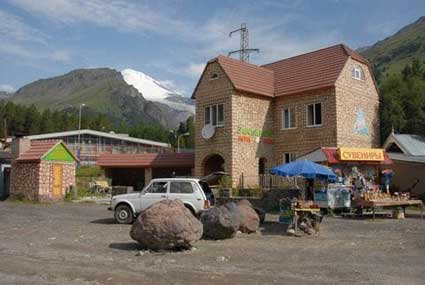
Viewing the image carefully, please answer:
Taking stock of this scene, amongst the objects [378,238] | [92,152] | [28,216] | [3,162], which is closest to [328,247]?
[378,238]

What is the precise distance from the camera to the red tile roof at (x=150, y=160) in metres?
37.8

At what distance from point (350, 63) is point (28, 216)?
2024 centimetres

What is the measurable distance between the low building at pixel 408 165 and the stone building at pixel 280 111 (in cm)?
207

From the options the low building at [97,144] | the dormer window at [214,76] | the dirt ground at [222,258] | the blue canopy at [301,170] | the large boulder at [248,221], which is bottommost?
the dirt ground at [222,258]

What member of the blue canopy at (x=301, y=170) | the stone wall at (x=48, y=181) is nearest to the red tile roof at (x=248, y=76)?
the stone wall at (x=48, y=181)

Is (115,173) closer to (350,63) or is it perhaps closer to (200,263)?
(350,63)

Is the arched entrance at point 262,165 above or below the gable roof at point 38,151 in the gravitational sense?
below

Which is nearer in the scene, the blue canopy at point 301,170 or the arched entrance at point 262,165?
the blue canopy at point 301,170

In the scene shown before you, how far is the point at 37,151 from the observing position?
3042cm

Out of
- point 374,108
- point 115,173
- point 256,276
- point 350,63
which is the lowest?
point 256,276

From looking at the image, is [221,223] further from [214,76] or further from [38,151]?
[38,151]

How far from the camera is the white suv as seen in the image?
682 inches

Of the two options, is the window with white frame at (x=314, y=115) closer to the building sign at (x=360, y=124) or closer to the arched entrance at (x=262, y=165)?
the building sign at (x=360, y=124)

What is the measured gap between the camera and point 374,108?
105ft
